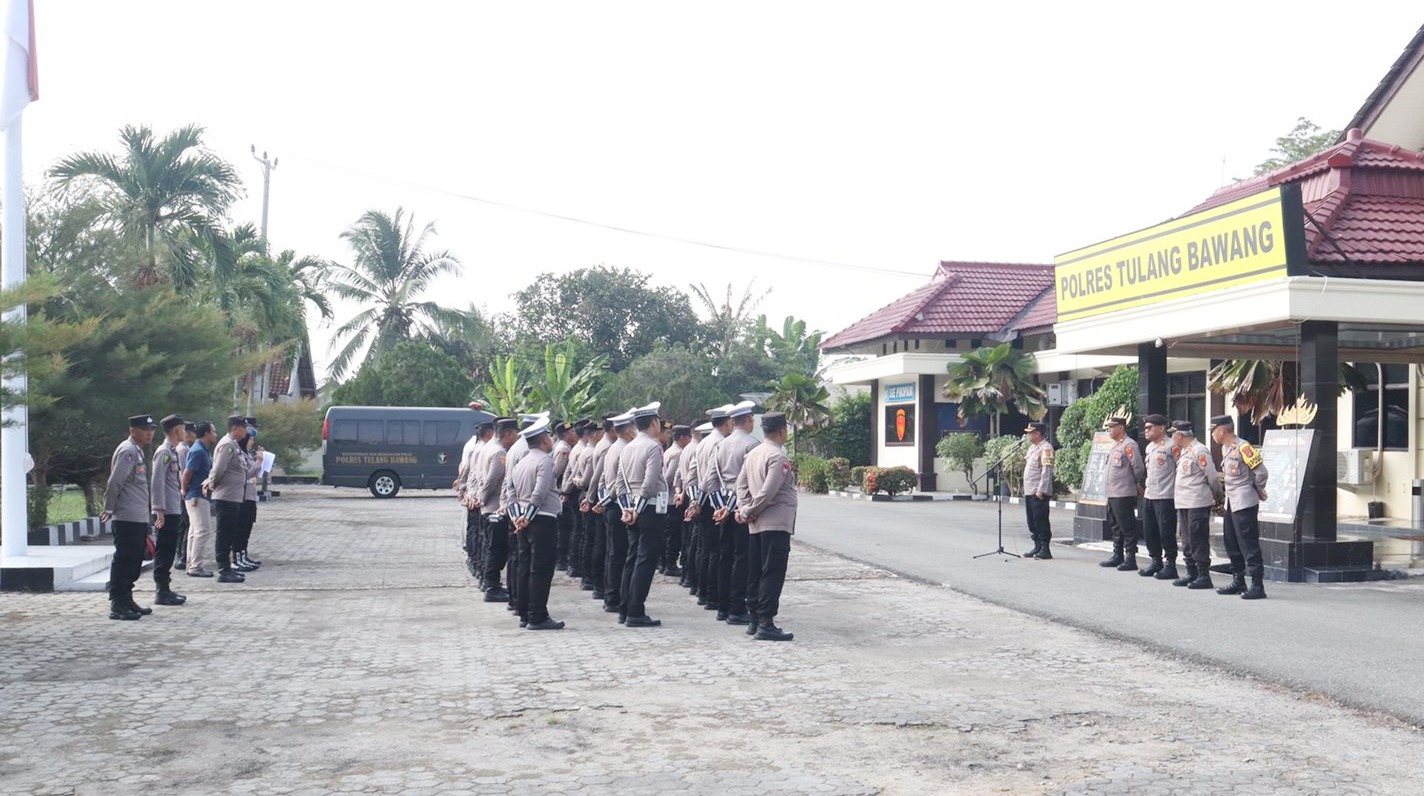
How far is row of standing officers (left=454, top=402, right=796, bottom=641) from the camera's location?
10.1 meters

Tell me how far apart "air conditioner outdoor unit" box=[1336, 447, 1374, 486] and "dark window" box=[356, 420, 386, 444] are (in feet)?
79.3

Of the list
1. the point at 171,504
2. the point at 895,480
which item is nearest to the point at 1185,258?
the point at 171,504

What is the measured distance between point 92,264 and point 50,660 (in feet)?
40.6

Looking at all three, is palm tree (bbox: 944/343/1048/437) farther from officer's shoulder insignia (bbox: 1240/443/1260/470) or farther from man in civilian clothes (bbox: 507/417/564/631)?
man in civilian clothes (bbox: 507/417/564/631)

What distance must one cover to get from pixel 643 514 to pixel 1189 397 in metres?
18.2

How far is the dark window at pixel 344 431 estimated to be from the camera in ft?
113

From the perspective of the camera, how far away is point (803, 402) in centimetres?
3653

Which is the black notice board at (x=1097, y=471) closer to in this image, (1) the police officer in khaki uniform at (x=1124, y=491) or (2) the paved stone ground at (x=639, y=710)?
(1) the police officer in khaki uniform at (x=1124, y=491)

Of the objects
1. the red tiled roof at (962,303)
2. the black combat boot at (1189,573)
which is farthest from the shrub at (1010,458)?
the black combat boot at (1189,573)

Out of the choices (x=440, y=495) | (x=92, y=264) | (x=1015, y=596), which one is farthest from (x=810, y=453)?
(x=1015, y=596)

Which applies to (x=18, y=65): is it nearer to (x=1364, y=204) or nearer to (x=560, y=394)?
(x=1364, y=204)

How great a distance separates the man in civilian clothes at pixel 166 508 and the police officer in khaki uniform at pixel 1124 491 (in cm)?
1014

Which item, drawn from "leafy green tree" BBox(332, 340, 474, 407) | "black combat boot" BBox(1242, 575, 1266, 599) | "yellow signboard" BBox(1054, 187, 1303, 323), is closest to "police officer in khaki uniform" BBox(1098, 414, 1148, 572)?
"yellow signboard" BBox(1054, 187, 1303, 323)

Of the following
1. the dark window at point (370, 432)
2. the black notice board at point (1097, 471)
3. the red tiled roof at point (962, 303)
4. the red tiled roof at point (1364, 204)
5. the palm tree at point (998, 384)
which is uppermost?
the red tiled roof at point (962, 303)
